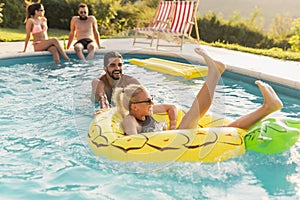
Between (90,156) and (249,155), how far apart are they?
1188 millimetres

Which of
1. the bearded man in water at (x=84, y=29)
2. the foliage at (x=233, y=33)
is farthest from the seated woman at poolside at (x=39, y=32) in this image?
the foliage at (x=233, y=33)

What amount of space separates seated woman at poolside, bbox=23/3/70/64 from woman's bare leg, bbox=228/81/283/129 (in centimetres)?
472

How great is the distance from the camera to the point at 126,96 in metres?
3.40

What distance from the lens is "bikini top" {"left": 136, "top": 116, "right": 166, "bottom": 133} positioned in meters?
3.43

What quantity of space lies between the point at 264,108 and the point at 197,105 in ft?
1.61

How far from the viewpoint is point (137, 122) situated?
3.42m

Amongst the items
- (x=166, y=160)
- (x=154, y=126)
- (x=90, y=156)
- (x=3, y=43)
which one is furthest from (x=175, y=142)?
→ (x=3, y=43)

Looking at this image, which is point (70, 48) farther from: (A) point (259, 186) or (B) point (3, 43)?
(A) point (259, 186)

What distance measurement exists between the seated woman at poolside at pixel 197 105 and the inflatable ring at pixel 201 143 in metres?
0.12

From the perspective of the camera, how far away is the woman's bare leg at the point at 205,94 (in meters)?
3.30

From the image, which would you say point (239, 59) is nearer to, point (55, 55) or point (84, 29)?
point (84, 29)

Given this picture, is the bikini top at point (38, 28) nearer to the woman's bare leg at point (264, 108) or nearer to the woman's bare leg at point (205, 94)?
the woman's bare leg at point (205, 94)

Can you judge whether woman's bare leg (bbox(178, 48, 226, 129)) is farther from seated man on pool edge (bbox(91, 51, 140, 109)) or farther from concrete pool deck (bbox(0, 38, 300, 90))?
concrete pool deck (bbox(0, 38, 300, 90))

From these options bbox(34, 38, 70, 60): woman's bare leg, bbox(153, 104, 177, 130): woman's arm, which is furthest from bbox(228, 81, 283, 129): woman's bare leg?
bbox(34, 38, 70, 60): woman's bare leg
